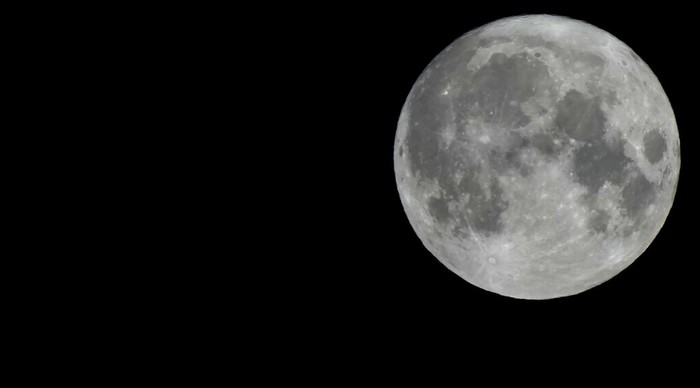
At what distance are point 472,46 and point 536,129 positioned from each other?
0.88m

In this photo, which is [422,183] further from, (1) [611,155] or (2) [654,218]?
(2) [654,218]

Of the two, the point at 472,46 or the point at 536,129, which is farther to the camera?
the point at 472,46

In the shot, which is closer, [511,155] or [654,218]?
[511,155]

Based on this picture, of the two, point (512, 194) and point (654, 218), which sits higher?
point (654, 218)

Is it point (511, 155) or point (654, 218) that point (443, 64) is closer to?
point (511, 155)

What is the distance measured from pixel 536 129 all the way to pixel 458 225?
2.89ft

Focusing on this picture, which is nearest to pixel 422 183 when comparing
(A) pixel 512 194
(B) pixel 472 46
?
(A) pixel 512 194

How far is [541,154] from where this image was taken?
432 centimetres

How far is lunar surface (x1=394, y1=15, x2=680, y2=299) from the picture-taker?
4.34 metres

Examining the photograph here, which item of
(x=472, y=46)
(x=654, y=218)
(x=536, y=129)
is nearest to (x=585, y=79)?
(x=536, y=129)

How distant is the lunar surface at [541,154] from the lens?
4344 millimetres

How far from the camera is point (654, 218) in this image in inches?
190

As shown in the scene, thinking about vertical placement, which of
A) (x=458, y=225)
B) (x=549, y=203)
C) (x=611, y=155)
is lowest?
(x=458, y=225)

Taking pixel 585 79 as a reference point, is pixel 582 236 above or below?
below
